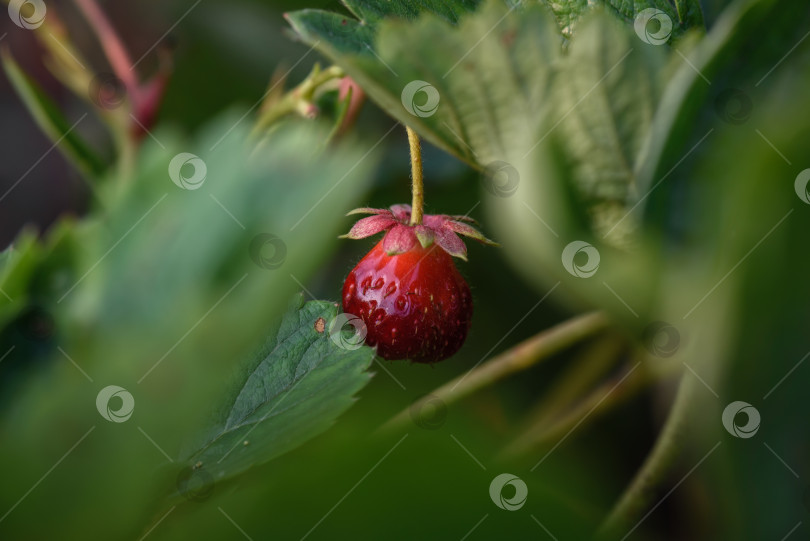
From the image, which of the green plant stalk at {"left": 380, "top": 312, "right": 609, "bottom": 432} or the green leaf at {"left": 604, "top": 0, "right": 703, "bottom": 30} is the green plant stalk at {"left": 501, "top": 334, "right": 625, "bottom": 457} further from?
the green leaf at {"left": 604, "top": 0, "right": 703, "bottom": 30}

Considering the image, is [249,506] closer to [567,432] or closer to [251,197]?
[251,197]

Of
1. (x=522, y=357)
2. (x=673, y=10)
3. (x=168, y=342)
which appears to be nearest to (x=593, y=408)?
(x=522, y=357)

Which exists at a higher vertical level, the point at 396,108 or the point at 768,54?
the point at 396,108

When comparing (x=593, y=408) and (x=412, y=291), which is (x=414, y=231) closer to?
(x=412, y=291)

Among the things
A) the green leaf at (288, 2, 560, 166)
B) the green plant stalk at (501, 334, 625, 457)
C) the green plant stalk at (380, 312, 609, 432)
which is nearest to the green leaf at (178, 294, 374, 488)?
the green leaf at (288, 2, 560, 166)

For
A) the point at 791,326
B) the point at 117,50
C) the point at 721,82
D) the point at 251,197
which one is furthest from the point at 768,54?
the point at 117,50
